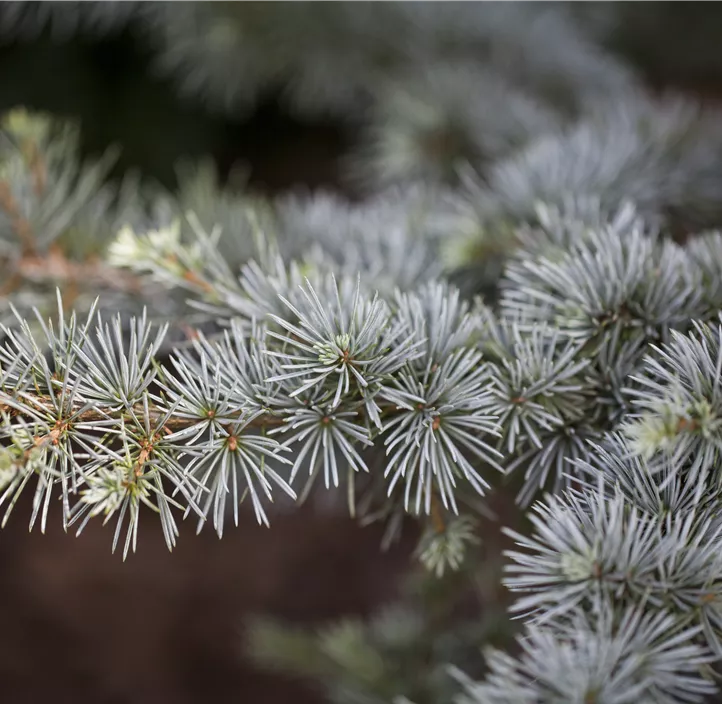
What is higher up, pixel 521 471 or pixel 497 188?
pixel 497 188

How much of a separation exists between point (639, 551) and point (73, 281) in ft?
1.14

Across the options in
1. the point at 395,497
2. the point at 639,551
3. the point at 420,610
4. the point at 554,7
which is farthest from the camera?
the point at 554,7

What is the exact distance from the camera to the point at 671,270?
12.8 inches

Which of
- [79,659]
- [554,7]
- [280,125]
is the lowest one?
[79,659]

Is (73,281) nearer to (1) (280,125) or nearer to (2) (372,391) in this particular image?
(2) (372,391)

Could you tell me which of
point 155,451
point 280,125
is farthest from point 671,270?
point 280,125

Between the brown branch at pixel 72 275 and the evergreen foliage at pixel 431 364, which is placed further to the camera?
the brown branch at pixel 72 275

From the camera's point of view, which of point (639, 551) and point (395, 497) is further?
point (395, 497)

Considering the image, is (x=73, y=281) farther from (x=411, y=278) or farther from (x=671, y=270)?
(x=671, y=270)

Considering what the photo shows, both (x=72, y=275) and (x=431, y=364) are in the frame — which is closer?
(x=431, y=364)

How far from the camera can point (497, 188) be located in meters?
0.47

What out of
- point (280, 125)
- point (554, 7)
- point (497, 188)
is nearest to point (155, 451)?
point (497, 188)

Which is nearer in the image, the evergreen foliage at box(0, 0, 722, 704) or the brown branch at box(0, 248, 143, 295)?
Result: the evergreen foliage at box(0, 0, 722, 704)

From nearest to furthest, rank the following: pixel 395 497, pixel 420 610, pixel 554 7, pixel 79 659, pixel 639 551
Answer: pixel 639 551
pixel 395 497
pixel 420 610
pixel 554 7
pixel 79 659
